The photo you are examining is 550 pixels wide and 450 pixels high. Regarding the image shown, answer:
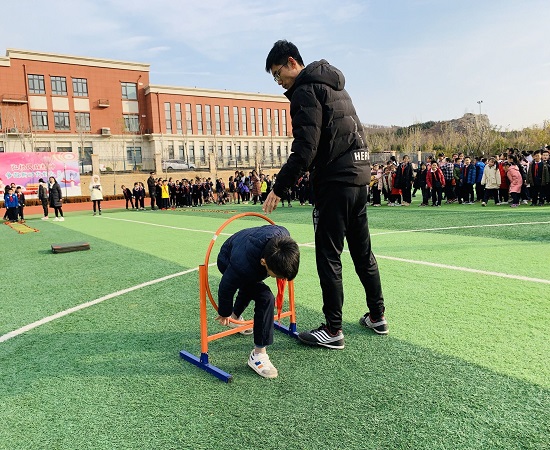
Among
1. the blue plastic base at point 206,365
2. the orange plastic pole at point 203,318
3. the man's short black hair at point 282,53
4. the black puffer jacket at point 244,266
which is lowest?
the blue plastic base at point 206,365

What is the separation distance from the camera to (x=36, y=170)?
3300 cm

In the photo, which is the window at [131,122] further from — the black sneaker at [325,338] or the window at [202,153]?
the black sneaker at [325,338]

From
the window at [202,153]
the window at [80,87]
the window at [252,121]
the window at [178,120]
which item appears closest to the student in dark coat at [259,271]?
the window at [80,87]

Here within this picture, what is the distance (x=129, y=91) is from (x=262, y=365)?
6819 cm

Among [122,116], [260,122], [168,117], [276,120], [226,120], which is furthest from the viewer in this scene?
[276,120]

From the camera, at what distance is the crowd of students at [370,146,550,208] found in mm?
15219

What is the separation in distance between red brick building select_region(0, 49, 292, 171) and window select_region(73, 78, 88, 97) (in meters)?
0.13

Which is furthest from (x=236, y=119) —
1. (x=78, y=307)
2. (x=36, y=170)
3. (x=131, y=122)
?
(x=78, y=307)

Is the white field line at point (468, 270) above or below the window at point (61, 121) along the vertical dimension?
below

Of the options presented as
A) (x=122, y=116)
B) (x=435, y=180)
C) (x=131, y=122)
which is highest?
(x=122, y=116)

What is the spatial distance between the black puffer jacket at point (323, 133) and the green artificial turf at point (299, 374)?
143 cm

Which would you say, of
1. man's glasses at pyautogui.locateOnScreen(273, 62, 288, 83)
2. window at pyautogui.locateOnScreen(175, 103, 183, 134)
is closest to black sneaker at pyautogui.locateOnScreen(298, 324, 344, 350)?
man's glasses at pyautogui.locateOnScreen(273, 62, 288, 83)

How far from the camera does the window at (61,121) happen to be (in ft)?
193

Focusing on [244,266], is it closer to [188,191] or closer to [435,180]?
[435,180]
